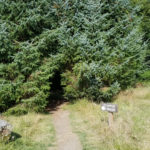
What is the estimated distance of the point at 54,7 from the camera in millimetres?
9922

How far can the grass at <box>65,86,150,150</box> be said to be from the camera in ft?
15.6

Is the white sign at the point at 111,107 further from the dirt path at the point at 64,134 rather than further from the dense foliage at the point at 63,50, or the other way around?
the dense foliage at the point at 63,50

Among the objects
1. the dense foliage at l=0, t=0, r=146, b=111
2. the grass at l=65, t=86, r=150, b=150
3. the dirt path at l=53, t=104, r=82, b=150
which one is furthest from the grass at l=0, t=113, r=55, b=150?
the dense foliage at l=0, t=0, r=146, b=111

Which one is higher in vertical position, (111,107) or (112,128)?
(111,107)

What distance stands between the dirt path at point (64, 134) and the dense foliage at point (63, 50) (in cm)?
99

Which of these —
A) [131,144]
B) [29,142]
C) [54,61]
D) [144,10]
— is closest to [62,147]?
[29,142]

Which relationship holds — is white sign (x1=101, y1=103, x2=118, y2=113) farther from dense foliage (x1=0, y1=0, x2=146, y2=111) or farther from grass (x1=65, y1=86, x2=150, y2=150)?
dense foliage (x1=0, y1=0, x2=146, y2=111)

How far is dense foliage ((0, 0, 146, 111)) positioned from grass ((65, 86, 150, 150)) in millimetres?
1319

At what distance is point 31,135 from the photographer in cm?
586

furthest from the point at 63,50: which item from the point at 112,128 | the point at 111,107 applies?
the point at 112,128

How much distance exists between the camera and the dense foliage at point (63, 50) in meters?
8.32

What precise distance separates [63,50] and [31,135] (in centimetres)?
462

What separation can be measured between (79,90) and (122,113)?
276 cm

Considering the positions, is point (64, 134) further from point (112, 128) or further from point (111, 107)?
point (111, 107)
